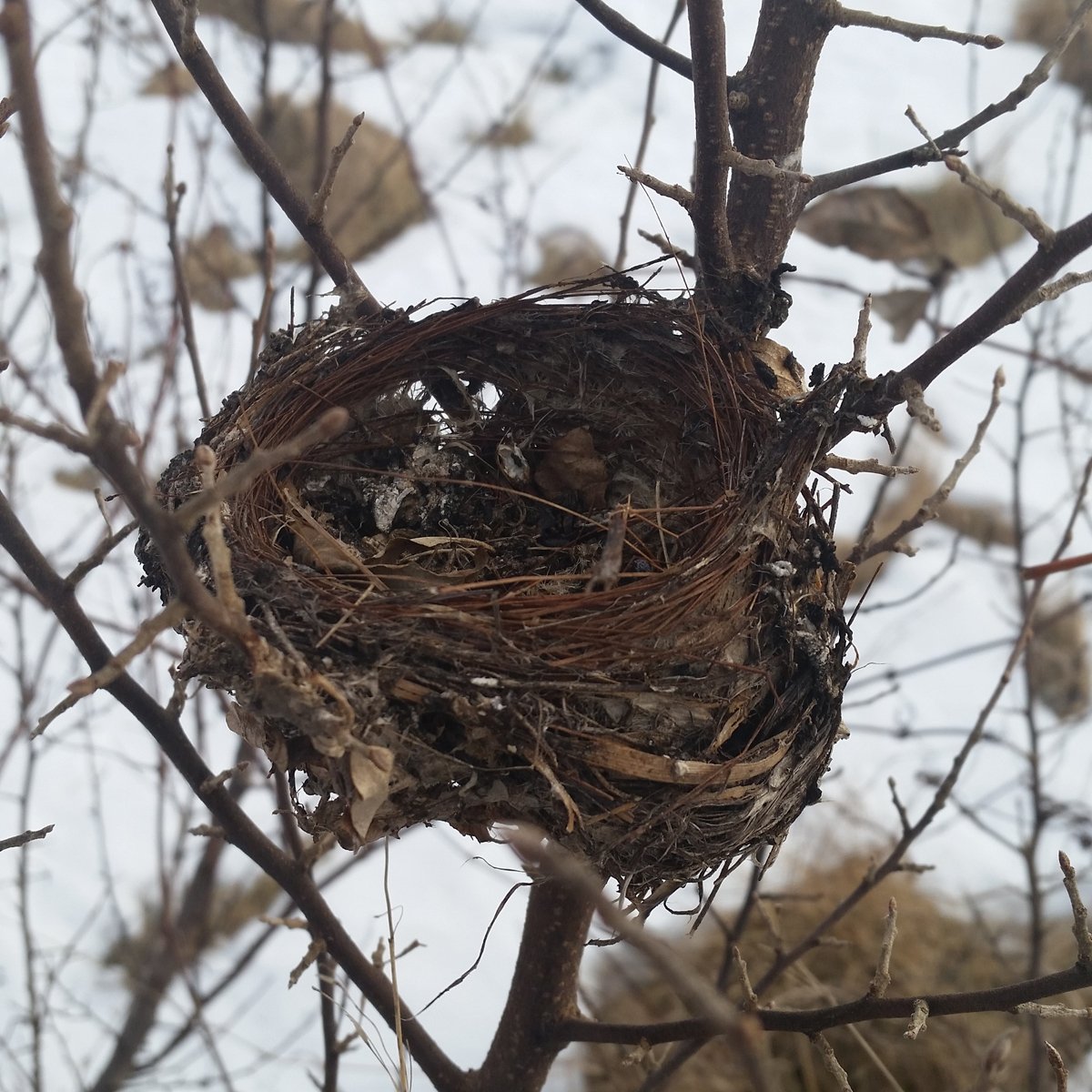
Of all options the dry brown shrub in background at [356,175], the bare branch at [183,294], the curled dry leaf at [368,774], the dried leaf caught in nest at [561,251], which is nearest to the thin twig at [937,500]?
the curled dry leaf at [368,774]

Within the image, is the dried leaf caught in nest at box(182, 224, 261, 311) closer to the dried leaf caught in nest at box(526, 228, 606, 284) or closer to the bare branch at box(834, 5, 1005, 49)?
the dried leaf caught in nest at box(526, 228, 606, 284)

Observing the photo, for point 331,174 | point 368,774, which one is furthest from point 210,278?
point 368,774

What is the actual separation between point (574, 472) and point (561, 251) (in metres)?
3.68

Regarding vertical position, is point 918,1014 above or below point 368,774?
below

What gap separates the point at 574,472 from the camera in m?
1.36

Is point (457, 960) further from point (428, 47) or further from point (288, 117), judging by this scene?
point (428, 47)

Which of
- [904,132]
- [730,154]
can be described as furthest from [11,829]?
[904,132]

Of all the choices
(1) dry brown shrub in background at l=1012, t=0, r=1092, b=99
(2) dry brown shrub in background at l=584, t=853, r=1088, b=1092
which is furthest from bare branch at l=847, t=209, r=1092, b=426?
(1) dry brown shrub in background at l=1012, t=0, r=1092, b=99

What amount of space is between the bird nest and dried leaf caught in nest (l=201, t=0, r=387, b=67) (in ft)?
3.37

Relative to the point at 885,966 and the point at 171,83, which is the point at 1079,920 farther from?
the point at 171,83

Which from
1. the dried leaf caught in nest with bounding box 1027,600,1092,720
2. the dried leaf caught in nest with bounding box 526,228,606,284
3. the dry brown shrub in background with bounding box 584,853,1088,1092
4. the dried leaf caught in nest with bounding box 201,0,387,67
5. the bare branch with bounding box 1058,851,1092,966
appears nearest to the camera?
the bare branch with bounding box 1058,851,1092,966

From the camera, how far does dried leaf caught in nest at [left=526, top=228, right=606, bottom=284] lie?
468 centimetres

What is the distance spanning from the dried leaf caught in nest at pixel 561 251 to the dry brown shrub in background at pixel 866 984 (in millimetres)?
2728

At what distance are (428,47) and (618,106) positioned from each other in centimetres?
104
